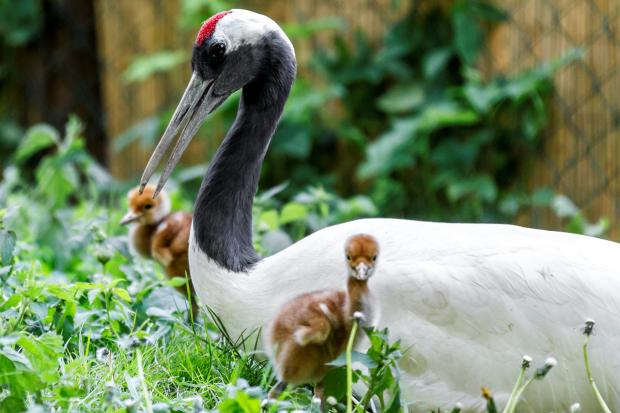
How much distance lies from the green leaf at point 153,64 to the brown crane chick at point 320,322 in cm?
419

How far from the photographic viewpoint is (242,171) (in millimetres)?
3199

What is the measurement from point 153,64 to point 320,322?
435 centimetres

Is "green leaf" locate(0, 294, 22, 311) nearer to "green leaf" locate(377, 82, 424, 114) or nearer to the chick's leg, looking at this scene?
the chick's leg

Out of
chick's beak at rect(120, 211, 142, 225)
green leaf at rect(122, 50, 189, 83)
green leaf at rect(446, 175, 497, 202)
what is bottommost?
green leaf at rect(446, 175, 497, 202)

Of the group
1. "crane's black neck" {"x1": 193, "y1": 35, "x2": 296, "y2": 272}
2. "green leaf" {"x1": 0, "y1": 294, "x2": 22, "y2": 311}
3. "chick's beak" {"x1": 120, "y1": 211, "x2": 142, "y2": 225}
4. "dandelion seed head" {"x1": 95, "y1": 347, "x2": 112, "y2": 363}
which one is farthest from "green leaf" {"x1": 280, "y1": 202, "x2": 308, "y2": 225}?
"green leaf" {"x1": 0, "y1": 294, "x2": 22, "y2": 311}

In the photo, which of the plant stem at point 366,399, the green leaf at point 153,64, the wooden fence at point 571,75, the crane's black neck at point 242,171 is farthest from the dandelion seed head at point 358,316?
the green leaf at point 153,64

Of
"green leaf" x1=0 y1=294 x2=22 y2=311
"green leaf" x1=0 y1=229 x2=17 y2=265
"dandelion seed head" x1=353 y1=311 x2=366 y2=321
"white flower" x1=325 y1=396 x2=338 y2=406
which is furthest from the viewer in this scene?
"green leaf" x1=0 y1=229 x2=17 y2=265

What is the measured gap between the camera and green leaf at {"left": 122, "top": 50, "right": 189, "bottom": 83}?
21.1 ft

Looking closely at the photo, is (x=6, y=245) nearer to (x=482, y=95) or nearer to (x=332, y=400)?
(x=332, y=400)

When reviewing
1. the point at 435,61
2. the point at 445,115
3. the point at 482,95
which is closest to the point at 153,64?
the point at 435,61

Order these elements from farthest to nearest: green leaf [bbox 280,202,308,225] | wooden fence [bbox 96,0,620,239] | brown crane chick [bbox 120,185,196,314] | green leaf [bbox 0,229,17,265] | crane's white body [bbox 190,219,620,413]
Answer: wooden fence [bbox 96,0,620,239]
green leaf [bbox 280,202,308,225]
brown crane chick [bbox 120,185,196,314]
green leaf [bbox 0,229,17,265]
crane's white body [bbox 190,219,620,413]

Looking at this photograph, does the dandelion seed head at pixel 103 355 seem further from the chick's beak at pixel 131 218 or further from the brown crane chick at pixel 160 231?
the chick's beak at pixel 131 218

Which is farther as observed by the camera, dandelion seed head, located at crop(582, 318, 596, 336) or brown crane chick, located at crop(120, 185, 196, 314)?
brown crane chick, located at crop(120, 185, 196, 314)

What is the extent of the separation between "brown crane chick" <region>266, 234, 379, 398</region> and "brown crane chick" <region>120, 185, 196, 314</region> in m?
1.08
